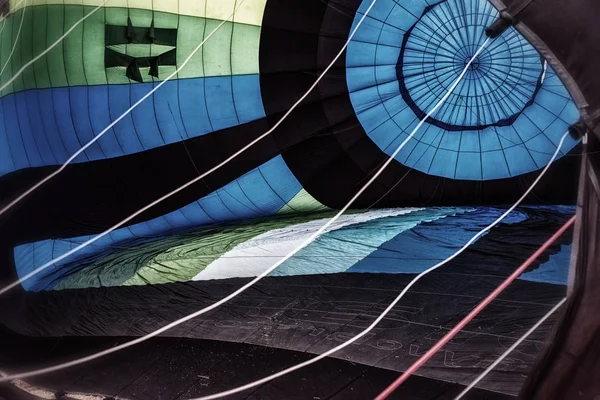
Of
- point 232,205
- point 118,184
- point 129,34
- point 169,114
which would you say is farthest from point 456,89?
point 118,184

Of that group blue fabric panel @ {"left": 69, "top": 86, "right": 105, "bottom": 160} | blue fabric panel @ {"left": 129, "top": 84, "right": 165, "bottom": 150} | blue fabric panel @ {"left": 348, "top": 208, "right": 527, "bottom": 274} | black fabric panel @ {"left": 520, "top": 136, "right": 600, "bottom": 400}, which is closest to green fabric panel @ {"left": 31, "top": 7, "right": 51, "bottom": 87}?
blue fabric panel @ {"left": 69, "top": 86, "right": 105, "bottom": 160}

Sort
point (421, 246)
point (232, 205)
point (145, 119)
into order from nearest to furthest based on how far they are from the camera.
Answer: point (421, 246), point (145, 119), point (232, 205)

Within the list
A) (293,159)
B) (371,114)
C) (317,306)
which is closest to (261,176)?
(293,159)

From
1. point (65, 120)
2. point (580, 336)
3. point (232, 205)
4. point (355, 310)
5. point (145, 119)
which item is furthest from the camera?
point (232, 205)

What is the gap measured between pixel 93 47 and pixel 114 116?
0.24 m

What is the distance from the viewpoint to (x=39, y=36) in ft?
6.13

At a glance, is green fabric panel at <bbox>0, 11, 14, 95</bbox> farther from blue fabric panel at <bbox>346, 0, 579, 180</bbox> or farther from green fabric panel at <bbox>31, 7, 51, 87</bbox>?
blue fabric panel at <bbox>346, 0, 579, 180</bbox>

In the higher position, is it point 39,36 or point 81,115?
point 39,36

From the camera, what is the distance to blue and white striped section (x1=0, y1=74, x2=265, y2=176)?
1878 millimetres

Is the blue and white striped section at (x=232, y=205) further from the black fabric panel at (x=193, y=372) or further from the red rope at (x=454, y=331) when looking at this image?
the red rope at (x=454, y=331)

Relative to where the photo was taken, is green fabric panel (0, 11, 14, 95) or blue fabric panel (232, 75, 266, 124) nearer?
green fabric panel (0, 11, 14, 95)

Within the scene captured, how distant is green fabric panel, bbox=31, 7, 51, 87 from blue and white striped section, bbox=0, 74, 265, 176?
0.19ft

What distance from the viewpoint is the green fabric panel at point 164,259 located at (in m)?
1.81

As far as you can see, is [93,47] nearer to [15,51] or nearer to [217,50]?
[15,51]
